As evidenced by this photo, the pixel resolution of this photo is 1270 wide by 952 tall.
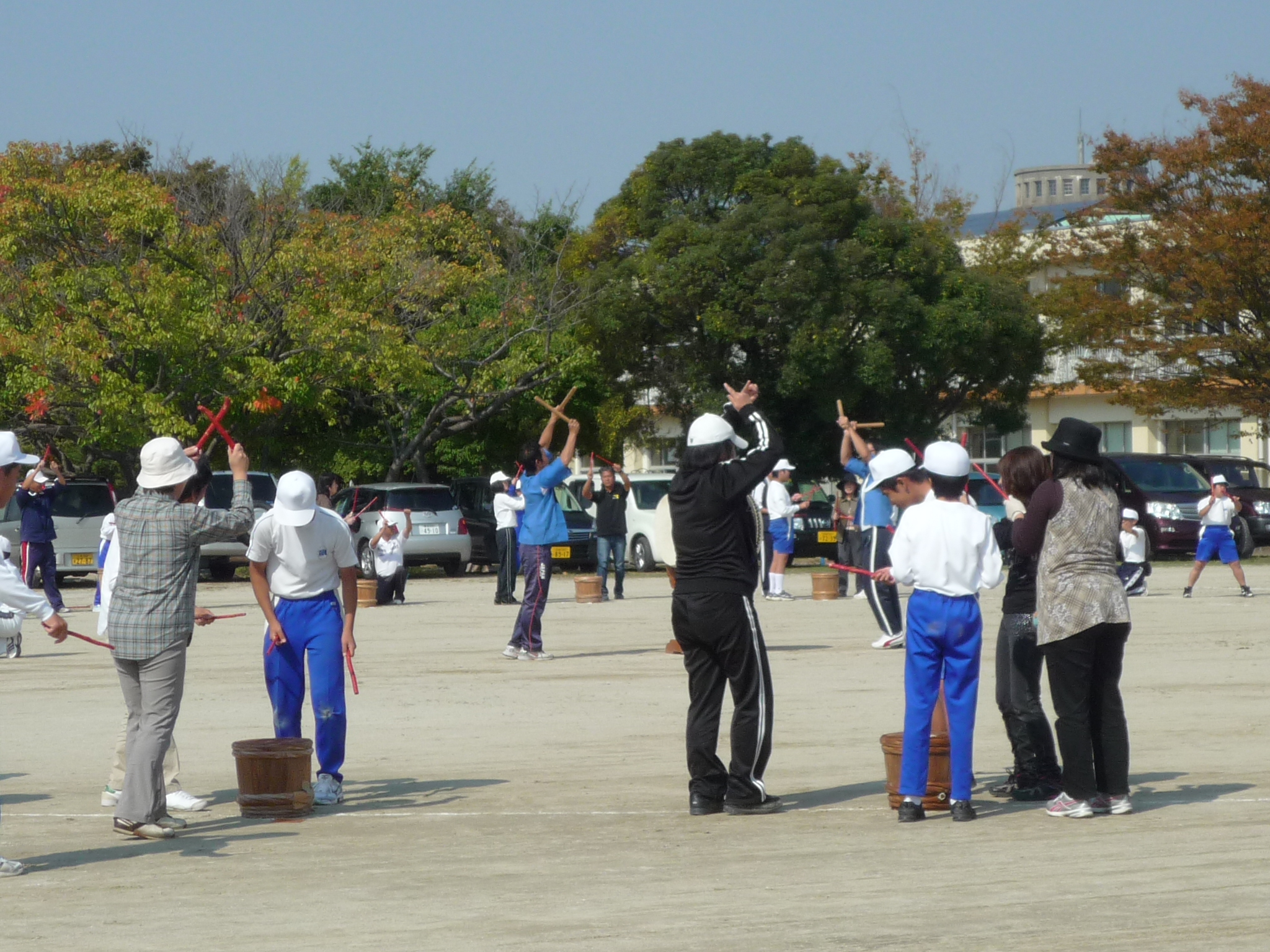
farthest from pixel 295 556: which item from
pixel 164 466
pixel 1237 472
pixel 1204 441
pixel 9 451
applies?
pixel 1204 441

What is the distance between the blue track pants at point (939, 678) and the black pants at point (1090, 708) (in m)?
0.38

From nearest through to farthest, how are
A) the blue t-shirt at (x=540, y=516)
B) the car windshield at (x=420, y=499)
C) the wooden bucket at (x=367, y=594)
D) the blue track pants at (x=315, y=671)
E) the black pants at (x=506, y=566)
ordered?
the blue track pants at (x=315, y=671)
the blue t-shirt at (x=540, y=516)
the black pants at (x=506, y=566)
the wooden bucket at (x=367, y=594)
the car windshield at (x=420, y=499)

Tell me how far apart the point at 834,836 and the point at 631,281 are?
100 feet

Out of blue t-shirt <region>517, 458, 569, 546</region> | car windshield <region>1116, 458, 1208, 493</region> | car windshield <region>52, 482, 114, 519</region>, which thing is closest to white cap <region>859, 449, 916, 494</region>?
blue t-shirt <region>517, 458, 569, 546</region>

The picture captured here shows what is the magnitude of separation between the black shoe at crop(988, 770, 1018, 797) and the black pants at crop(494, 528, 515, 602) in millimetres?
14421

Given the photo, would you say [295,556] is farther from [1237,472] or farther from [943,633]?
[1237,472]

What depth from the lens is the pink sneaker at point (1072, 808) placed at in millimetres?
7812

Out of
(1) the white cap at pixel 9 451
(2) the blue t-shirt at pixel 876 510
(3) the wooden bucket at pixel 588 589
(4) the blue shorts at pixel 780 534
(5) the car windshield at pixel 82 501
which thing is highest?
(5) the car windshield at pixel 82 501

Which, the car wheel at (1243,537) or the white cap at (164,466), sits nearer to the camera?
the white cap at (164,466)

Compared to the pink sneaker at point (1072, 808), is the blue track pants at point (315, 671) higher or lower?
higher

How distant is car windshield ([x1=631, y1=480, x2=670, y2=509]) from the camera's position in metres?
31.1

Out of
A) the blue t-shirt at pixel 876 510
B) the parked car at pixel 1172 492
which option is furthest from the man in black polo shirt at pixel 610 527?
the parked car at pixel 1172 492

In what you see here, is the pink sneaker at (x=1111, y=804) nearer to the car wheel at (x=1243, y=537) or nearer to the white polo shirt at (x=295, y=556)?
the white polo shirt at (x=295, y=556)

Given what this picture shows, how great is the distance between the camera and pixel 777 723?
11133 millimetres
